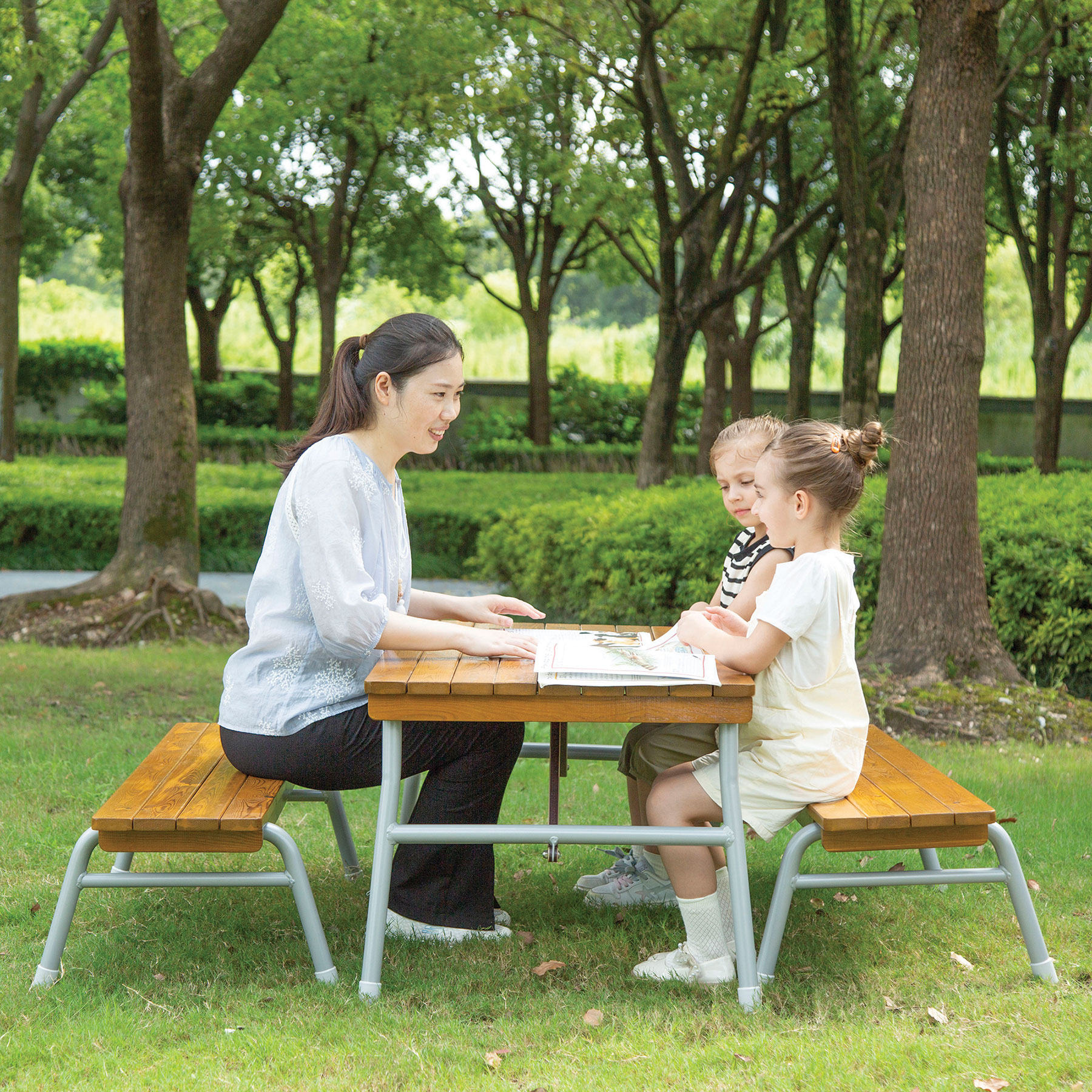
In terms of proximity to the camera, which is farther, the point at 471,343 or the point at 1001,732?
the point at 471,343

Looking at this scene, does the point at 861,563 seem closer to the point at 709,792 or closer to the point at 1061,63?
the point at 709,792

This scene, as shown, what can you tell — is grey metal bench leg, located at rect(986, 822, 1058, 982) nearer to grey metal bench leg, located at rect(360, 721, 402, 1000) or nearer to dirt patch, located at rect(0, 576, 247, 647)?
grey metal bench leg, located at rect(360, 721, 402, 1000)

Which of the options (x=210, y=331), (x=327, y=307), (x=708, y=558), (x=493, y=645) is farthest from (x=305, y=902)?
(x=210, y=331)

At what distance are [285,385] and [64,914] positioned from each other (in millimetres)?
17813

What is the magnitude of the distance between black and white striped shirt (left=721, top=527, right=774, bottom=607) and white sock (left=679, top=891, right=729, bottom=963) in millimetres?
837

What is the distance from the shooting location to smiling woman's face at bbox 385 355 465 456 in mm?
2895

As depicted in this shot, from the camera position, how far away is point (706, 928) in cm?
279

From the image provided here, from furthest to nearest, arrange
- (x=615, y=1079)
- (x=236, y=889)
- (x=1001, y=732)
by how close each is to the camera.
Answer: (x=1001, y=732) → (x=236, y=889) → (x=615, y=1079)

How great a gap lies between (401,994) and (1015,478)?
7411 millimetres

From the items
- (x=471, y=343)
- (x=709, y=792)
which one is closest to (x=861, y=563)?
(x=709, y=792)

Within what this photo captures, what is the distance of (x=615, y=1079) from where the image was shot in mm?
2324

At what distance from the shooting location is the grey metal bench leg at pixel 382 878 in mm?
2668

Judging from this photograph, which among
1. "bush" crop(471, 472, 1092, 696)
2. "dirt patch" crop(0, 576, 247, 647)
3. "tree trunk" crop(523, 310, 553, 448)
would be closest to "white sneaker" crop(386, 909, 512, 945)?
"bush" crop(471, 472, 1092, 696)

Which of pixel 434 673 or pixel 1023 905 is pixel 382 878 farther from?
pixel 1023 905
